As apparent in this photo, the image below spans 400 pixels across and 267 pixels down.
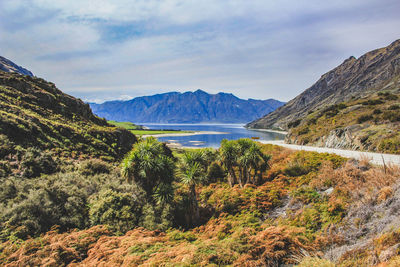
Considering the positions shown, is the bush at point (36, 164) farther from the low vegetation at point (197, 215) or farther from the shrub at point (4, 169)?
the shrub at point (4, 169)

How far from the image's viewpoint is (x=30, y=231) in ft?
40.2

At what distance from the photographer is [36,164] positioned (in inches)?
807

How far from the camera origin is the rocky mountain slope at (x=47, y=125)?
2498 centimetres

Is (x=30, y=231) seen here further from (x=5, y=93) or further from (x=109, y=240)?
(x=5, y=93)

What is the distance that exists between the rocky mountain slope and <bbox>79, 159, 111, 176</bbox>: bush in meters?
6.08

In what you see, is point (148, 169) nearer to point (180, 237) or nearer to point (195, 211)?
point (195, 211)

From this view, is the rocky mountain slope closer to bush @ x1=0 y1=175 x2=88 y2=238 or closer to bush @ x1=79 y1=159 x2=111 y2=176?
bush @ x1=79 y1=159 x2=111 y2=176

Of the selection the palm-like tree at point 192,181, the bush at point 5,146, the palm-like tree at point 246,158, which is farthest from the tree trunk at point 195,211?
the bush at point 5,146

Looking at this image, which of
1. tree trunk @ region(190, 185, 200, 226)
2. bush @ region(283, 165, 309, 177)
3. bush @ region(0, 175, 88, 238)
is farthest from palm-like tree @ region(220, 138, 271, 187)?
bush @ region(0, 175, 88, 238)

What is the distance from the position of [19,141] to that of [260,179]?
29208 mm

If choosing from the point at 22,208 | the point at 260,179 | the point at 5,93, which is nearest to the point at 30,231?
the point at 22,208

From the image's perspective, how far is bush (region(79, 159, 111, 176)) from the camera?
21.8 metres

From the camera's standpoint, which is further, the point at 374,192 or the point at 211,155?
the point at 211,155

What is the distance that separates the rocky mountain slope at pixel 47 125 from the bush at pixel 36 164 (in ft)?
4.96
